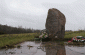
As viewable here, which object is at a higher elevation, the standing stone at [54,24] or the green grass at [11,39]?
the standing stone at [54,24]

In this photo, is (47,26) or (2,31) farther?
(2,31)

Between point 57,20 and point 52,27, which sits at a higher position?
point 57,20

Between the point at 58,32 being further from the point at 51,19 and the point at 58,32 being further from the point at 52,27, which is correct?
the point at 51,19

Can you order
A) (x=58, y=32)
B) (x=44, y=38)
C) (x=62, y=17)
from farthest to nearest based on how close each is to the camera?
(x=62, y=17) → (x=58, y=32) → (x=44, y=38)

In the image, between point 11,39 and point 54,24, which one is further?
point 11,39

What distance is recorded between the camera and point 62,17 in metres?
7.65

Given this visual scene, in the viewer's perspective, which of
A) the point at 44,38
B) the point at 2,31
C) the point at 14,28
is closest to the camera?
the point at 44,38

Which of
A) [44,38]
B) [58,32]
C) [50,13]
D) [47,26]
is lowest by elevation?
[44,38]

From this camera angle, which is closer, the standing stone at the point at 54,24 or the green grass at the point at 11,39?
the green grass at the point at 11,39

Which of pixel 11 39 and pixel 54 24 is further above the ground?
pixel 54 24

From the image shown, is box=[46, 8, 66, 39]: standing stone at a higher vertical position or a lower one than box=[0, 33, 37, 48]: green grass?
higher

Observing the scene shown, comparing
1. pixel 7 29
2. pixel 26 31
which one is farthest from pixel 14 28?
pixel 26 31

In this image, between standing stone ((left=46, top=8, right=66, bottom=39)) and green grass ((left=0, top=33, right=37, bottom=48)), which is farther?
standing stone ((left=46, top=8, right=66, bottom=39))

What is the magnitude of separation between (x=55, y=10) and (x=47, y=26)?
1.49 meters
